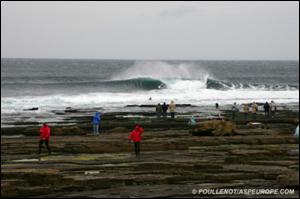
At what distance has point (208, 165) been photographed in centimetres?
2022

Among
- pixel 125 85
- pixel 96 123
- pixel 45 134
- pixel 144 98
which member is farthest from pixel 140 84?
pixel 45 134

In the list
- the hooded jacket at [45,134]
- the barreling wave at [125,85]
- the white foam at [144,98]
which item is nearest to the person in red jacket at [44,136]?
the hooded jacket at [45,134]

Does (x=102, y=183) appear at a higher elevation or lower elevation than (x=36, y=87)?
lower

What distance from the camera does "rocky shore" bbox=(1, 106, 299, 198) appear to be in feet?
55.1

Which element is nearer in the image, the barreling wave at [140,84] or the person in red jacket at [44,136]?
the person in red jacket at [44,136]

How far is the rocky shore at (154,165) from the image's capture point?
1678cm

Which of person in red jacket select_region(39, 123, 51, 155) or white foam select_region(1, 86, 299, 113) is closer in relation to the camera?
person in red jacket select_region(39, 123, 51, 155)

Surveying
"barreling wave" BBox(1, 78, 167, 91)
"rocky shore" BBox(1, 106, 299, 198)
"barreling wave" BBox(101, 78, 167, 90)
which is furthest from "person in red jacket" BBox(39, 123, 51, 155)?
"barreling wave" BBox(101, 78, 167, 90)

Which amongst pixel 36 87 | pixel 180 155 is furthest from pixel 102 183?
pixel 36 87

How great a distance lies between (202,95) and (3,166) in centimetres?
5646

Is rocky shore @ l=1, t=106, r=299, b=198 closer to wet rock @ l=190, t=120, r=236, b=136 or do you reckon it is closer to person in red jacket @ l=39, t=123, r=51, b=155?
wet rock @ l=190, t=120, r=236, b=136

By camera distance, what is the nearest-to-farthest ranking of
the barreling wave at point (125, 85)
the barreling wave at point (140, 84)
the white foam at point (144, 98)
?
the white foam at point (144, 98), the barreling wave at point (125, 85), the barreling wave at point (140, 84)

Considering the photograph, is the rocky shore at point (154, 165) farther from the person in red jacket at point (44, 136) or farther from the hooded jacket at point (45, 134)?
the hooded jacket at point (45, 134)

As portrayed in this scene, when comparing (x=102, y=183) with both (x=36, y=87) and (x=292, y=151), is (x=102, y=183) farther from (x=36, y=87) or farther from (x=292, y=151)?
(x=36, y=87)
